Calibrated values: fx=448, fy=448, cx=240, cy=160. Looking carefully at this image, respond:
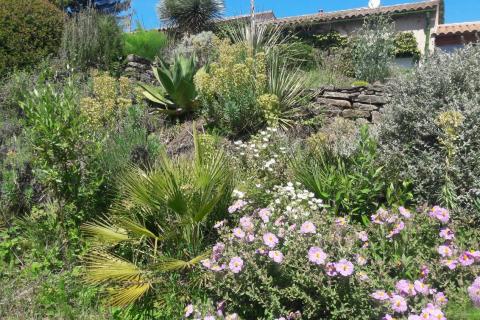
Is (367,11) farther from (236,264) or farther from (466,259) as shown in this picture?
(236,264)

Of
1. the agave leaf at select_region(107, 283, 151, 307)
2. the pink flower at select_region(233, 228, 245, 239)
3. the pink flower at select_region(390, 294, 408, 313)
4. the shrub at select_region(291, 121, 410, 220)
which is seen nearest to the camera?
the pink flower at select_region(390, 294, 408, 313)

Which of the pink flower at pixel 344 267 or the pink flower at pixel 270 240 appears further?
the pink flower at pixel 270 240

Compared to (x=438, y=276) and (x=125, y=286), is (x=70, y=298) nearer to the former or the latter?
(x=125, y=286)

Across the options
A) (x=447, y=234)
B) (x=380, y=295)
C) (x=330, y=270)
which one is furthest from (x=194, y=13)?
(x=380, y=295)

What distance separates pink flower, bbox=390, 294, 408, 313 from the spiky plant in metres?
13.2

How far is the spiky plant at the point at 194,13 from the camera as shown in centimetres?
1467

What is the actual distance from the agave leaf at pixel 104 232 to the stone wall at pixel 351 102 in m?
4.00

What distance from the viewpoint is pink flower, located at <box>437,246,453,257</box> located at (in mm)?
3193

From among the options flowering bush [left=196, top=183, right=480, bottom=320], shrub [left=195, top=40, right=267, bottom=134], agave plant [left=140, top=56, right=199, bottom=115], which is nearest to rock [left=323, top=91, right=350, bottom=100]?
shrub [left=195, top=40, right=267, bottom=134]

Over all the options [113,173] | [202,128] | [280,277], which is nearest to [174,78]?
[202,128]

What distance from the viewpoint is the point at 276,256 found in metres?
2.99

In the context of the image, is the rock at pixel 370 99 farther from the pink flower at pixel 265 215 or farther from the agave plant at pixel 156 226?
the pink flower at pixel 265 215

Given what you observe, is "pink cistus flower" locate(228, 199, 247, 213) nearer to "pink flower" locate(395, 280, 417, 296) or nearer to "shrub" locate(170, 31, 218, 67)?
"pink flower" locate(395, 280, 417, 296)

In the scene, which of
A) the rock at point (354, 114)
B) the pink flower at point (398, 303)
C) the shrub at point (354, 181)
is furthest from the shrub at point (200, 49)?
the pink flower at point (398, 303)
